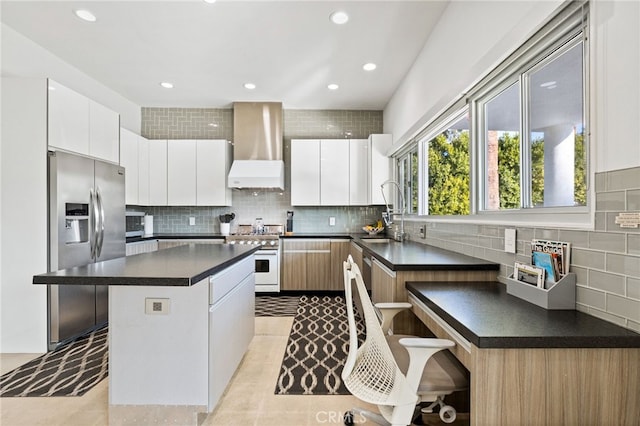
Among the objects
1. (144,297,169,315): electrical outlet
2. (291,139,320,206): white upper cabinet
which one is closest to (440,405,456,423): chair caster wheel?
(144,297,169,315): electrical outlet

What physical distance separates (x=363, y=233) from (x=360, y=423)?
3.33 m

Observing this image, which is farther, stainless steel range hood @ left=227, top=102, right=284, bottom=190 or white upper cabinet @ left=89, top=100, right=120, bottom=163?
stainless steel range hood @ left=227, top=102, right=284, bottom=190

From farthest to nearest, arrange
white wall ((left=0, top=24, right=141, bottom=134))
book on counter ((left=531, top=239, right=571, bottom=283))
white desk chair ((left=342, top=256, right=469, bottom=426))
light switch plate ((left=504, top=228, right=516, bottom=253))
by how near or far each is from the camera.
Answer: white wall ((left=0, top=24, right=141, bottom=134))
light switch plate ((left=504, top=228, right=516, bottom=253))
book on counter ((left=531, top=239, right=571, bottom=283))
white desk chair ((left=342, top=256, right=469, bottom=426))

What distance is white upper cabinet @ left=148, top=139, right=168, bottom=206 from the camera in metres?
4.67

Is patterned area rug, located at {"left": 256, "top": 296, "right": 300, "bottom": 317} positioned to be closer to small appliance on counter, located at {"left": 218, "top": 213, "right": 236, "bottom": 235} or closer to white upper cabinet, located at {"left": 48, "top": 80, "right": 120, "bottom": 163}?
small appliance on counter, located at {"left": 218, "top": 213, "right": 236, "bottom": 235}

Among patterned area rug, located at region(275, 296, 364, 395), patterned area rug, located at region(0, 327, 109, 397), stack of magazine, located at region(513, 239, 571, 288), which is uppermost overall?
stack of magazine, located at region(513, 239, 571, 288)

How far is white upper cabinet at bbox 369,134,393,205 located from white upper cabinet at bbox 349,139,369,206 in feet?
0.53

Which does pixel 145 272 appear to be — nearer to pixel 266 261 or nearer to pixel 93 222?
pixel 93 222

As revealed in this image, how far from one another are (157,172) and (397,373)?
4.64 m

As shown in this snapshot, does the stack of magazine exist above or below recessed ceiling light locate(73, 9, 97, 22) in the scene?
below

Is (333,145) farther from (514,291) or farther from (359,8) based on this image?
(514,291)

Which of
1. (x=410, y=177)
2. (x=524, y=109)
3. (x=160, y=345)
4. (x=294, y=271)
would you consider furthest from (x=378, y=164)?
(x=160, y=345)

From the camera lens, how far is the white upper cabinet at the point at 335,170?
4.71 metres

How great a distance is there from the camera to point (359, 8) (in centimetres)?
252
